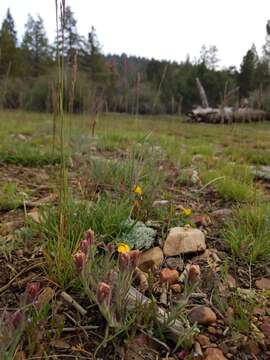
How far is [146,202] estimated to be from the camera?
1.63 m

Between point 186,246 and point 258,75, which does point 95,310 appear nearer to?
point 186,246

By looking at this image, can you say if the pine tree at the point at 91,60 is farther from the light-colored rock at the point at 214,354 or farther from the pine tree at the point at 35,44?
the light-colored rock at the point at 214,354

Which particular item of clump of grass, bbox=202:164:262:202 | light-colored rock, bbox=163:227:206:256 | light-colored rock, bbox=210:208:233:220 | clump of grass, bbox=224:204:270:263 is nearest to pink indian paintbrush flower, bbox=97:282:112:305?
light-colored rock, bbox=163:227:206:256

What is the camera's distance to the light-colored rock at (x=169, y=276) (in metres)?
1.09

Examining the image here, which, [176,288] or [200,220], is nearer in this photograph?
[176,288]

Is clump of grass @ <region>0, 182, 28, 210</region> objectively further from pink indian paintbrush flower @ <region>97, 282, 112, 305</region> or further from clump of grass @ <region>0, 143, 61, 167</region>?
pink indian paintbrush flower @ <region>97, 282, 112, 305</region>

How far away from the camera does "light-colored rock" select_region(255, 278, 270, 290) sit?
1165 millimetres

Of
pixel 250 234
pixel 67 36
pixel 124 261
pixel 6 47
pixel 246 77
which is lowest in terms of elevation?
pixel 250 234

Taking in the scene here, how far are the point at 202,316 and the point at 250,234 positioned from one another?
520mm

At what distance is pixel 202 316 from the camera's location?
0.97 metres

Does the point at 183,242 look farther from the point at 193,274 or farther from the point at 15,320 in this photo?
the point at 15,320

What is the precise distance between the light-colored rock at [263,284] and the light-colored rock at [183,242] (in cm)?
25

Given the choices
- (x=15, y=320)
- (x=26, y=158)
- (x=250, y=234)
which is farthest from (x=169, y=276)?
(x=26, y=158)

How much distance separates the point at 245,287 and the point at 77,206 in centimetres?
74
